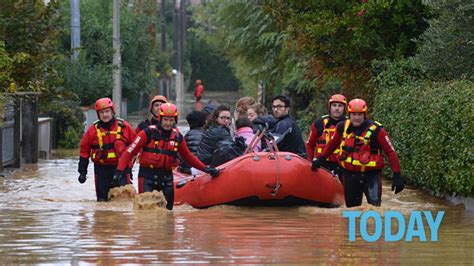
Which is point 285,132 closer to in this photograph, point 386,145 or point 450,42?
point 386,145

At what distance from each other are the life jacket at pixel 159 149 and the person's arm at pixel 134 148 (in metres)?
0.06

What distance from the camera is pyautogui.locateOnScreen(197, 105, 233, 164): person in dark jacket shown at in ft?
58.3

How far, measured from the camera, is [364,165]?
16125 mm

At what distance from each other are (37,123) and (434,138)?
37.8 feet

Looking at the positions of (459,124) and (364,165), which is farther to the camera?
(459,124)

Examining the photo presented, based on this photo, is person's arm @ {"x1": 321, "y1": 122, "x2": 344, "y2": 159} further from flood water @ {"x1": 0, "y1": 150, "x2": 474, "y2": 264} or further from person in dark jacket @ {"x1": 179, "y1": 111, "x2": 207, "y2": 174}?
person in dark jacket @ {"x1": 179, "y1": 111, "x2": 207, "y2": 174}

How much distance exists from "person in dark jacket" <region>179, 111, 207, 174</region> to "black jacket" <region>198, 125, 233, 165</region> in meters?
0.78

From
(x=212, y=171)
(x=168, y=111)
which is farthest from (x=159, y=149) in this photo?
(x=212, y=171)

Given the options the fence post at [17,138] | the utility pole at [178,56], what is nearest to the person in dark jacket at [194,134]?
the fence post at [17,138]

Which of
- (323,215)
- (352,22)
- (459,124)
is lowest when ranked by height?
(323,215)

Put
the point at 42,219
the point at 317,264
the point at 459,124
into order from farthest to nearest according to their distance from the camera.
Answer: the point at 459,124 → the point at 42,219 → the point at 317,264

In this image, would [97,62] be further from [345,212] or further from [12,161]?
[345,212]

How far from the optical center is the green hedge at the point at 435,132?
1705 cm

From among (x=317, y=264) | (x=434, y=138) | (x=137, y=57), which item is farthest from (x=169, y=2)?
(x=317, y=264)
